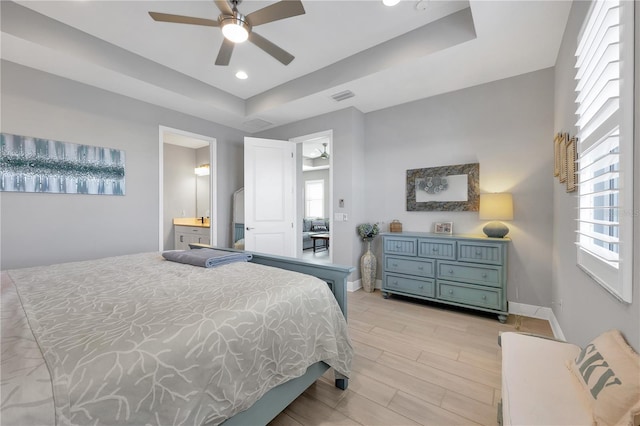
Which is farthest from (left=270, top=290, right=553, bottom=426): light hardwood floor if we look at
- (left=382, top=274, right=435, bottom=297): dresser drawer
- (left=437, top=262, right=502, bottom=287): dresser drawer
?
(left=437, top=262, right=502, bottom=287): dresser drawer

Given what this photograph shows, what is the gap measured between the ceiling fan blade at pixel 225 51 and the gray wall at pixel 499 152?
2.31 m

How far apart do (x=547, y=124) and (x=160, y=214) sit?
186 inches

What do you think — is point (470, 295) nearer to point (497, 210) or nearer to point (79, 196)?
point (497, 210)

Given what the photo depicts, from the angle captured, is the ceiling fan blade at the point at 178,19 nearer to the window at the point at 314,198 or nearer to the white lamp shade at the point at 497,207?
the white lamp shade at the point at 497,207

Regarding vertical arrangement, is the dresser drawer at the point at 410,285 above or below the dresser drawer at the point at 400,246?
below

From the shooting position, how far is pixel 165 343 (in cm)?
85

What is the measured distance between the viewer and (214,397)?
931 millimetres

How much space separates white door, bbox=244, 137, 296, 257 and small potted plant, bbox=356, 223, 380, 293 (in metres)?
1.20

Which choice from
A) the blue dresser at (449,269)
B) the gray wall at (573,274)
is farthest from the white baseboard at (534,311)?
the blue dresser at (449,269)

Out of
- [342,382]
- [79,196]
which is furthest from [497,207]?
[79,196]

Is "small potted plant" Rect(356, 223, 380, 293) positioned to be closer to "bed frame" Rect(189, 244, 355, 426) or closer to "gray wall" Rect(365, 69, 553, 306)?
"gray wall" Rect(365, 69, 553, 306)

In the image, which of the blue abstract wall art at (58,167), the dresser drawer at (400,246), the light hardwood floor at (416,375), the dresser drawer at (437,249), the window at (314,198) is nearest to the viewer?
the light hardwood floor at (416,375)

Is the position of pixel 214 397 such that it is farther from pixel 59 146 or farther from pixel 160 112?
pixel 160 112

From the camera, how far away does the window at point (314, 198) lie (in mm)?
9102
